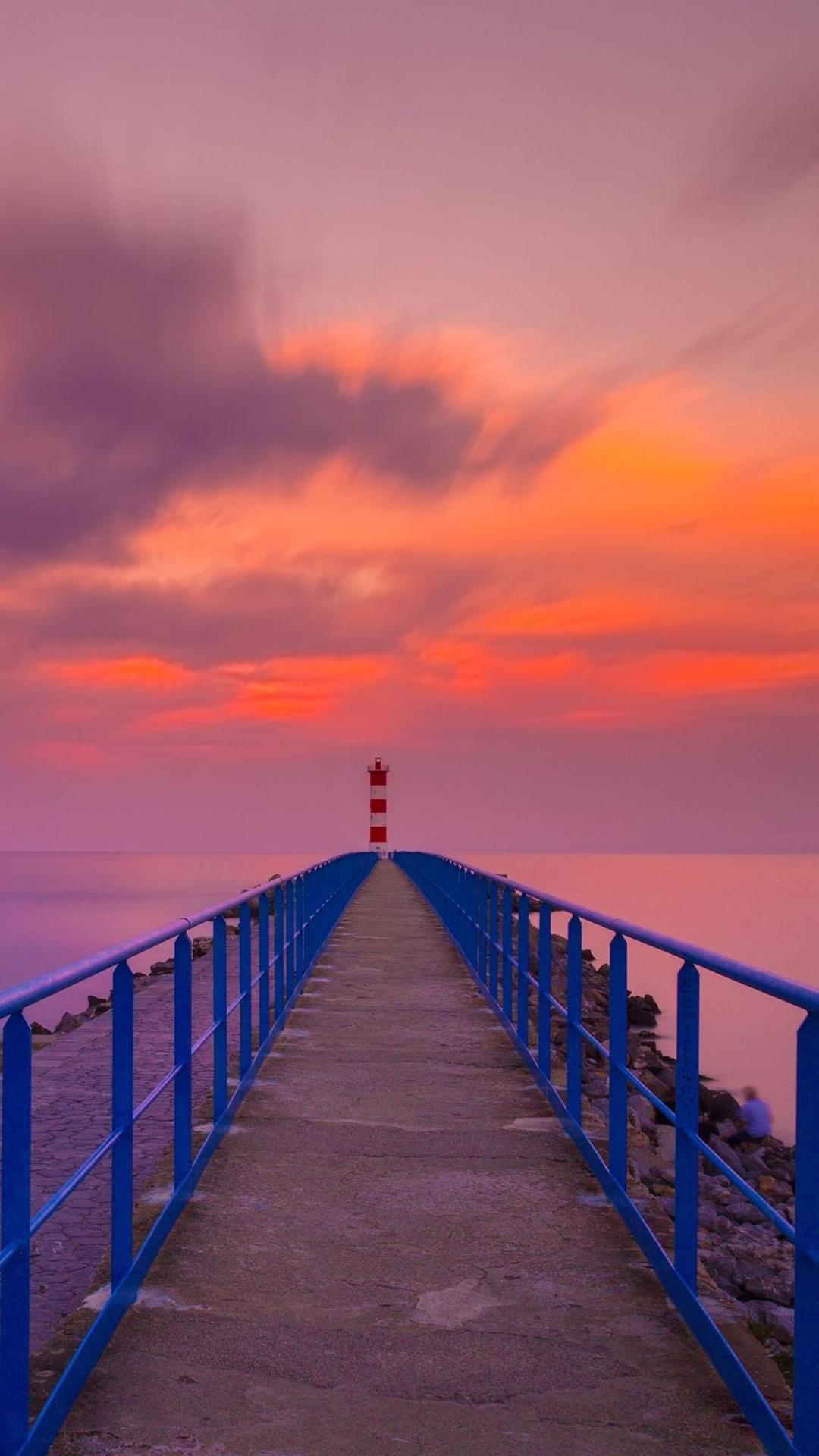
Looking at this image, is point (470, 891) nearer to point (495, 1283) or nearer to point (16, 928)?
point (495, 1283)

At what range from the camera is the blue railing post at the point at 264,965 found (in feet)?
30.3

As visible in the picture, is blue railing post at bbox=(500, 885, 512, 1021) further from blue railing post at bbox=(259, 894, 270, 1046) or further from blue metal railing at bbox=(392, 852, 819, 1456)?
blue railing post at bbox=(259, 894, 270, 1046)

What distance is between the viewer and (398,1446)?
349 centimetres

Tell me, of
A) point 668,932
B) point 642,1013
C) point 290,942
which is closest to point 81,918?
point 668,932

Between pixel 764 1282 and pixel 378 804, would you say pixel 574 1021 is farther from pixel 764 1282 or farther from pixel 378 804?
pixel 378 804

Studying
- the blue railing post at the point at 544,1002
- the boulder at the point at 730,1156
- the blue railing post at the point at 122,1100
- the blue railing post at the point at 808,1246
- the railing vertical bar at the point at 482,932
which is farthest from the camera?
the boulder at the point at 730,1156

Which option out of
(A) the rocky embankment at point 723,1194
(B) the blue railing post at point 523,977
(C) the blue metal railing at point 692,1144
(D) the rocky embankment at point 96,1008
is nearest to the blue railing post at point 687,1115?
(C) the blue metal railing at point 692,1144

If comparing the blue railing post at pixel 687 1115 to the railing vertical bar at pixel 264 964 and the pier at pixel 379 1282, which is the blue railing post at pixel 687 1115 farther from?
the railing vertical bar at pixel 264 964

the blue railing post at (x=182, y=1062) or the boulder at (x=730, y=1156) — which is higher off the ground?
the blue railing post at (x=182, y=1062)

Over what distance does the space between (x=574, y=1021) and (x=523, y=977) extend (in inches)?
110

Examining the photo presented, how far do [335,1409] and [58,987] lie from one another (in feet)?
5.03

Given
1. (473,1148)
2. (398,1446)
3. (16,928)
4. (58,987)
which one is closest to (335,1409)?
(398,1446)

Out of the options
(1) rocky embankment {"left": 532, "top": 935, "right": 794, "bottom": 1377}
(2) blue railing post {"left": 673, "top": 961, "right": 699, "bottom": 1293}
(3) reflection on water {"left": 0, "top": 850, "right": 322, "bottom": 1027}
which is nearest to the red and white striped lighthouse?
(3) reflection on water {"left": 0, "top": 850, "right": 322, "bottom": 1027}

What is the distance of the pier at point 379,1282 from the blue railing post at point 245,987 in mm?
25
